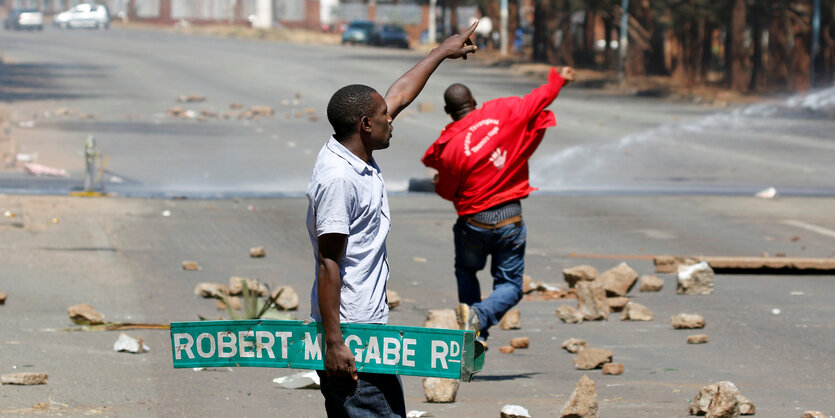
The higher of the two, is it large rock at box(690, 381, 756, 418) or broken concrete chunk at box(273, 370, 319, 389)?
large rock at box(690, 381, 756, 418)

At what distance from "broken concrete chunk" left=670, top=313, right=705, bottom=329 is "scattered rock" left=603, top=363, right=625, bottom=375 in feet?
4.70

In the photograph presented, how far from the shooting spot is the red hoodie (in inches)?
287

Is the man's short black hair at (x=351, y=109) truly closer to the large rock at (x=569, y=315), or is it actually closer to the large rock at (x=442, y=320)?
the large rock at (x=442, y=320)

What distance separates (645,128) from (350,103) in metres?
23.3

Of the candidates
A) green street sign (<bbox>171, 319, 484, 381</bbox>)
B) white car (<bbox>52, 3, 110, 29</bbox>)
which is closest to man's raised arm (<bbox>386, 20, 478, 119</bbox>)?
green street sign (<bbox>171, 319, 484, 381</bbox>)

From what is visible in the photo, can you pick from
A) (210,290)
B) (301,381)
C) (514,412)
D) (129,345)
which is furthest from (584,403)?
(210,290)

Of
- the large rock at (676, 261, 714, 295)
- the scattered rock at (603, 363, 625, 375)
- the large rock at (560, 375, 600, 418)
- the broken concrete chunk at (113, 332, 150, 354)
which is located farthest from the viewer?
the large rock at (676, 261, 714, 295)

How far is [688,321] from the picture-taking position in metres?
8.52

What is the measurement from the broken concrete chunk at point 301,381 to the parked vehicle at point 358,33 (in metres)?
60.4

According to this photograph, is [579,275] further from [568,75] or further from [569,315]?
[568,75]

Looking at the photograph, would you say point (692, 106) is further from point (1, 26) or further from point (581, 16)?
point (1, 26)

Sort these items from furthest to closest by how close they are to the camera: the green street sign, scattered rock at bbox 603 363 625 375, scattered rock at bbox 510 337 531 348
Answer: scattered rock at bbox 510 337 531 348 → scattered rock at bbox 603 363 625 375 → the green street sign

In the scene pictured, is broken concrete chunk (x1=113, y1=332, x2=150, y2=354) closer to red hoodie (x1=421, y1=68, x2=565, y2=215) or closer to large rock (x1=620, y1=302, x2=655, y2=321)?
red hoodie (x1=421, y1=68, x2=565, y2=215)

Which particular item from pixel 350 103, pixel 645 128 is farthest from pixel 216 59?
pixel 350 103
